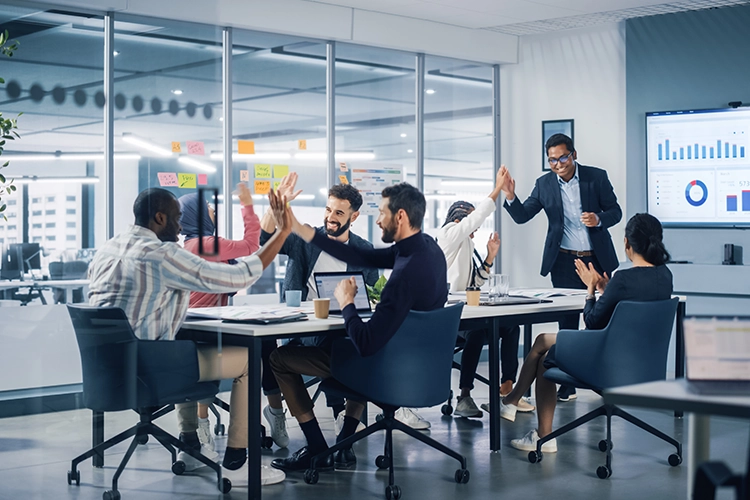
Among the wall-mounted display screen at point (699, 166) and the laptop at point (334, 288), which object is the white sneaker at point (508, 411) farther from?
the wall-mounted display screen at point (699, 166)

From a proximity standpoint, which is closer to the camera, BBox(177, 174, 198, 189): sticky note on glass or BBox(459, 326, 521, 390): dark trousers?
BBox(177, 174, 198, 189): sticky note on glass

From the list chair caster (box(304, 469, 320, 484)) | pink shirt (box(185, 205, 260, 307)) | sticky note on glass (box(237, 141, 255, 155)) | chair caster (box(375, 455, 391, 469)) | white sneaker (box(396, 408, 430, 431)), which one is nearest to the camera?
chair caster (box(304, 469, 320, 484))

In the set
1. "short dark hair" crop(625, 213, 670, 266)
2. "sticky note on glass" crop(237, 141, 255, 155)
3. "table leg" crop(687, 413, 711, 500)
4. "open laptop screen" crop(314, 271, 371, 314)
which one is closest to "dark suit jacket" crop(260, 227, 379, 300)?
"open laptop screen" crop(314, 271, 371, 314)

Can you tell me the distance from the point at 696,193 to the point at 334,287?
13.0 feet

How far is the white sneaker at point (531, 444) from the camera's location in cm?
446

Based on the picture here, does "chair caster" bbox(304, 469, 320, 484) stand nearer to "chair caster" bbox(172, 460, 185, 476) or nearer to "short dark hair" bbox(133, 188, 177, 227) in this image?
"chair caster" bbox(172, 460, 185, 476)

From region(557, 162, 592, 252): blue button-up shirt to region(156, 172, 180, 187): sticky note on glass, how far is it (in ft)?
9.76

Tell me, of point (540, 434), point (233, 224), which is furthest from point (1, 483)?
point (233, 224)

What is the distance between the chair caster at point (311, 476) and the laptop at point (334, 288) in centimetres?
72

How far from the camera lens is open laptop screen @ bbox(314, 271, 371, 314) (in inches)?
158

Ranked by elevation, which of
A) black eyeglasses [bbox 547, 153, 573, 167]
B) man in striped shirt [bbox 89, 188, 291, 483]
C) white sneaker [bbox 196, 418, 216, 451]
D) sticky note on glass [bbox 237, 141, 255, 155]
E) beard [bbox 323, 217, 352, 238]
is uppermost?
sticky note on glass [bbox 237, 141, 255, 155]

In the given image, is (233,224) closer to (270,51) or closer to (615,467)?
(270,51)

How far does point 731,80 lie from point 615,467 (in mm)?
3805

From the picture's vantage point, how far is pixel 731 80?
21.9ft
